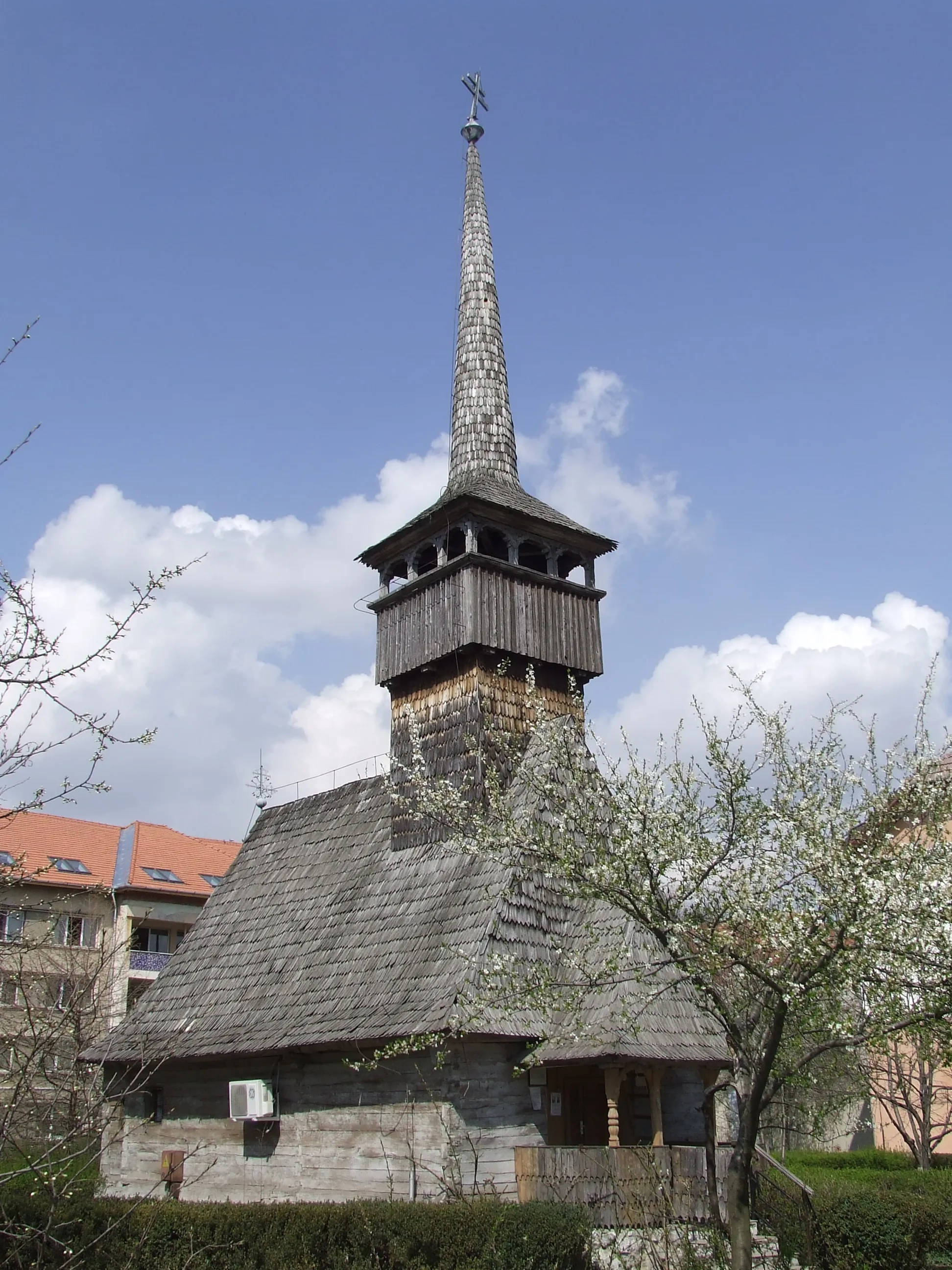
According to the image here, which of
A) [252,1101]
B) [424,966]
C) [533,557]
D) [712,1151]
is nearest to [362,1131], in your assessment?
[252,1101]

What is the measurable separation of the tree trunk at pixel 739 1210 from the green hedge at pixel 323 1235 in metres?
1.93

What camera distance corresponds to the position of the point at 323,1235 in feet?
38.7

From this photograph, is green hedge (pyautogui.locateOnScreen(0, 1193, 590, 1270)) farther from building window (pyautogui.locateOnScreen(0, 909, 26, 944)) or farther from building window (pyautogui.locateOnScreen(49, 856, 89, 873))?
building window (pyautogui.locateOnScreen(49, 856, 89, 873))

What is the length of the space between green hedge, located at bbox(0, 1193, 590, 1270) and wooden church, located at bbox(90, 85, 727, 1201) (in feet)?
6.81

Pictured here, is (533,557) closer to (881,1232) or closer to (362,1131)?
(362,1131)

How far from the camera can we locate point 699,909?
10750 mm

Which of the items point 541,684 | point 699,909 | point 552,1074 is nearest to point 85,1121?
point 699,909

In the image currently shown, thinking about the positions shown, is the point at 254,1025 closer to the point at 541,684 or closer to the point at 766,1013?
the point at 541,684

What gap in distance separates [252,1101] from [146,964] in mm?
18915

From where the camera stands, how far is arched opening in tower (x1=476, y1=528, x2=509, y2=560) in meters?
22.6

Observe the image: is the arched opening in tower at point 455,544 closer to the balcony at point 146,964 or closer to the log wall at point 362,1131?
the log wall at point 362,1131

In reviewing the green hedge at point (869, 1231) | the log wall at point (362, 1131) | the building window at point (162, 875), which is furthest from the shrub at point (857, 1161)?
the building window at point (162, 875)

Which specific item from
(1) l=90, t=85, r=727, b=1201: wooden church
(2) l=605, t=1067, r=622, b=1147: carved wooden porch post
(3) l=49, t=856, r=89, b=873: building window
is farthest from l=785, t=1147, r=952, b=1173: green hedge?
(3) l=49, t=856, r=89, b=873: building window

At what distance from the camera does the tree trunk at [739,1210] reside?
9625 millimetres
